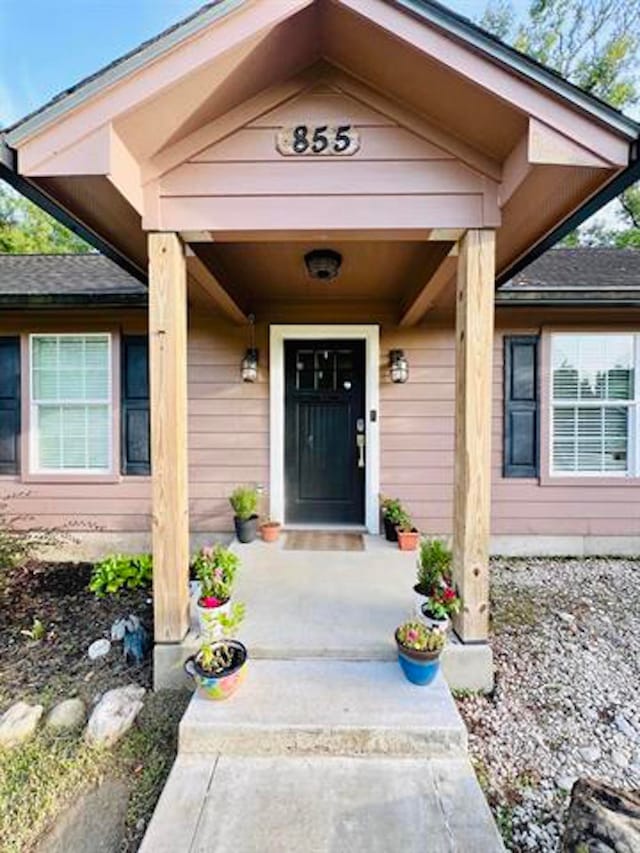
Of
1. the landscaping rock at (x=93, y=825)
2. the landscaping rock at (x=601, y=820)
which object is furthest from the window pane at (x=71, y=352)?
the landscaping rock at (x=601, y=820)

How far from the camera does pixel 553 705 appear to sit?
2.57 meters

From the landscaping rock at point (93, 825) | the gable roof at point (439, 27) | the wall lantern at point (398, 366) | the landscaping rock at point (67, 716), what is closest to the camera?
the landscaping rock at point (93, 825)

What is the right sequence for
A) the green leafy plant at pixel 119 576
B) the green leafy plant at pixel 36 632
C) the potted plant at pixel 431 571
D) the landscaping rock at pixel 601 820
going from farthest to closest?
the green leafy plant at pixel 119 576, the green leafy plant at pixel 36 632, the potted plant at pixel 431 571, the landscaping rock at pixel 601 820

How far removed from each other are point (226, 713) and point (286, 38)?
3178 mm

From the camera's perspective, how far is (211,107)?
2.39 meters

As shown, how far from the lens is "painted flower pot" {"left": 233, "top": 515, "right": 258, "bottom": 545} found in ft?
14.9

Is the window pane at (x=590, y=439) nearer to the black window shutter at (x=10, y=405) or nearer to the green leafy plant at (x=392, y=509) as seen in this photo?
the green leafy plant at (x=392, y=509)

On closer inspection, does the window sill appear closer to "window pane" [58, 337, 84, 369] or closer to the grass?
the grass

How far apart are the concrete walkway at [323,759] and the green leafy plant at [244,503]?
171 cm

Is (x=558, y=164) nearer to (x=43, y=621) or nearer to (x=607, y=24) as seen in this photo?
(x=43, y=621)

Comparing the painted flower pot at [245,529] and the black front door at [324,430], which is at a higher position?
the black front door at [324,430]

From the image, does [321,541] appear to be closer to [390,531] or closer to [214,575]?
[390,531]

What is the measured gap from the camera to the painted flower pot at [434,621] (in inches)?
98.6

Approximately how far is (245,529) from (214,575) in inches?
75.8
